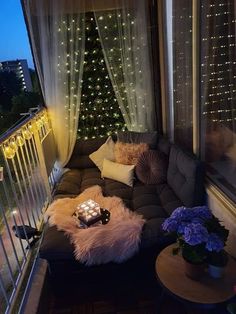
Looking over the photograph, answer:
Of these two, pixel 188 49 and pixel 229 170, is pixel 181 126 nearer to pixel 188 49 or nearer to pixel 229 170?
pixel 188 49

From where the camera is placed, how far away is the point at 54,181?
327cm

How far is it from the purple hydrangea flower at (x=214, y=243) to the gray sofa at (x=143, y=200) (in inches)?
23.5

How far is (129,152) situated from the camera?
2.94 meters

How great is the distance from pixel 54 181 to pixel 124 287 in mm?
1660

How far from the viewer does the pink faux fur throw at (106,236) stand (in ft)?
5.96

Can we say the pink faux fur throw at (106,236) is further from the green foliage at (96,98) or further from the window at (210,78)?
the green foliage at (96,98)

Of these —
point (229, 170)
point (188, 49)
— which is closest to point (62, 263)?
point (229, 170)

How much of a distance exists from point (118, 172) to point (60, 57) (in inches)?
58.0

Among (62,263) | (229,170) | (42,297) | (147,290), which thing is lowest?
(147,290)

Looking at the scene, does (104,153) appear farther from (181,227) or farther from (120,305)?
(181,227)

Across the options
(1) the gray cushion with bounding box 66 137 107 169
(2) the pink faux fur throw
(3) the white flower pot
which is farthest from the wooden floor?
(1) the gray cushion with bounding box 66 137 107 169

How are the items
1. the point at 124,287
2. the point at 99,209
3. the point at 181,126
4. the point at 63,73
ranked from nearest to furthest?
the point at 124,287 < the point at 99,209 < the point at 181,126 < the point at 63,73

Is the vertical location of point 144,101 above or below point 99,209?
above

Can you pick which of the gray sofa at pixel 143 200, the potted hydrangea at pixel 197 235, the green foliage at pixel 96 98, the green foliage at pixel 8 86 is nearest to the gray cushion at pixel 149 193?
the gray sofa at pixel 143 200
